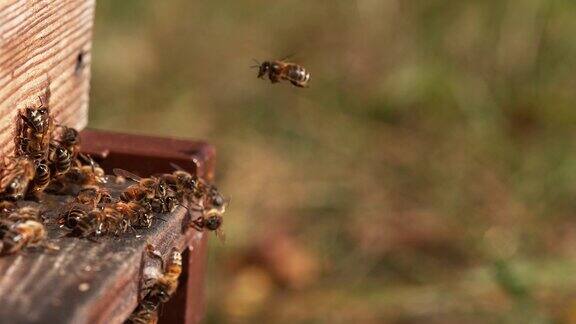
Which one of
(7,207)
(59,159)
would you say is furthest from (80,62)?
(7,207)

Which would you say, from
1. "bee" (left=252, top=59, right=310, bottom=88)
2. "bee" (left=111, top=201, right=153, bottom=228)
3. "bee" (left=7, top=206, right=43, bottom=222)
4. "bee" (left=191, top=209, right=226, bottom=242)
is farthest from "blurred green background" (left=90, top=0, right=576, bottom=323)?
"bee" (left=7, top=206, right=43, bottom=222)

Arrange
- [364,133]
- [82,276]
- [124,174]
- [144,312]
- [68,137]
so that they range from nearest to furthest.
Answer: [82,276] < [144,312] < [68,137] < [124,174] < [364,133]

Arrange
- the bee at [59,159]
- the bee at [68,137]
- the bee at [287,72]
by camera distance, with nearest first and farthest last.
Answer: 1. the bee at [59,159]
2. the bee at [68,137]
3. the bee at [287,72]

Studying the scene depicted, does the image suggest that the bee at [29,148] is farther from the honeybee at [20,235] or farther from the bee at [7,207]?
the honeybee at [20,235]

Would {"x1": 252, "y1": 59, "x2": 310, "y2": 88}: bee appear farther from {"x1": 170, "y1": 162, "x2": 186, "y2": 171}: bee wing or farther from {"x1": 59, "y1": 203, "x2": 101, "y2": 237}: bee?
{"x1": 59, "y1": 203, "x2": 101, "y2": 237}: bee

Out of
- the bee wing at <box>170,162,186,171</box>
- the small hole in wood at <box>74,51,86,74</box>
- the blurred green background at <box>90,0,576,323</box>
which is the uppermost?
the blurred green background at <box>90,0,576,323</box>

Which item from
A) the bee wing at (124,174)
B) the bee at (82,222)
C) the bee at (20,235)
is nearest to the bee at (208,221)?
the bee wing at (124,174)

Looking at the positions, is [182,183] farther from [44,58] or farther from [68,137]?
[44,58]

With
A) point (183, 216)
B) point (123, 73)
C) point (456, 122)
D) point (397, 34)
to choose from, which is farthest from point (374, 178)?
point (183, 216)
